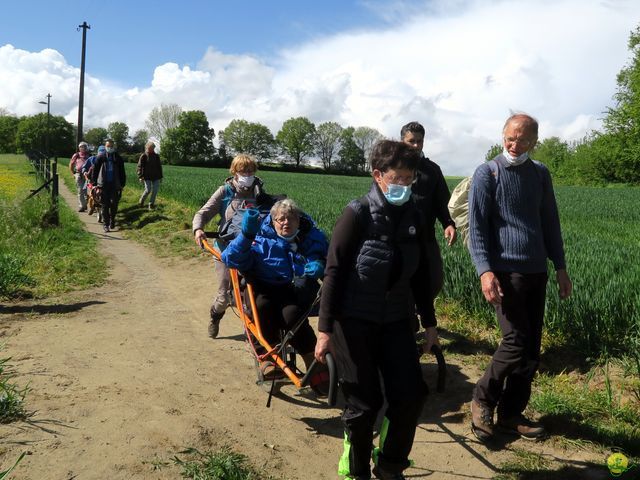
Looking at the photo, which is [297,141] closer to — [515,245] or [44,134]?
[44,134]

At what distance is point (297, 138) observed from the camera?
328ft

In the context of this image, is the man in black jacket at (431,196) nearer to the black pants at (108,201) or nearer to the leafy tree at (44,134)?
the black pants at (108,201)

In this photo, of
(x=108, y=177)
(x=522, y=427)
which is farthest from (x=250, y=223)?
(x=108, y=177)

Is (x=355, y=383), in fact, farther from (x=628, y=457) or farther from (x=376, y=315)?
(x=628, y=457)

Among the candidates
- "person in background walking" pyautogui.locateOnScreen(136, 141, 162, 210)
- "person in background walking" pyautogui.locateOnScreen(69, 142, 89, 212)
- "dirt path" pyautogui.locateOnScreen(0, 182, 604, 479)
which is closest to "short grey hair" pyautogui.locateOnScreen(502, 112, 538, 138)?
"dirt path" pyautogui.locateOnScreen(0, 182, 604, 479)

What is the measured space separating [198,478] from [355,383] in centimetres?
102

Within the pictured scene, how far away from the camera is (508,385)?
3.64 meters

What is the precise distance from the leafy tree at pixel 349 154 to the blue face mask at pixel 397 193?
81010 millimetres

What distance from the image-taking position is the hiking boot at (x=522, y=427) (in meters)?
3.56

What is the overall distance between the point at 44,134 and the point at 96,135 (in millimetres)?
17238

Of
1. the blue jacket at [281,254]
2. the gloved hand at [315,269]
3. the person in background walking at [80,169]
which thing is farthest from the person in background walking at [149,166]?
the gloved hand at [315,269]

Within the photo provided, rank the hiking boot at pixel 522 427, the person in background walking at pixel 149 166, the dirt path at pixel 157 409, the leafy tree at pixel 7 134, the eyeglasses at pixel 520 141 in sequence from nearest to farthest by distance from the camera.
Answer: the dirt path at pixel 157 409
the eyeglasses at pixel 520 141
the hiking boot at pixel 522 427
the person in background walking at pixel 149 166
the leafy tree at pixel 7 134

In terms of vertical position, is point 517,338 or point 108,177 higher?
point 108,177

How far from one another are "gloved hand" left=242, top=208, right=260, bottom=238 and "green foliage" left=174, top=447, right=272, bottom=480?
1.59 metres
